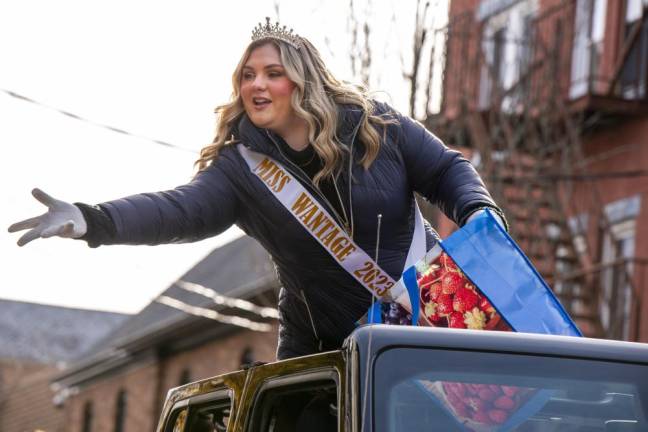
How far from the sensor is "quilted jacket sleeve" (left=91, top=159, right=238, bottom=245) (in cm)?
516

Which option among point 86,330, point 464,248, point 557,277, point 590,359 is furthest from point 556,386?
point 86,330

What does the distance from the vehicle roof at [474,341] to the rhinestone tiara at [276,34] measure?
169 centimetres

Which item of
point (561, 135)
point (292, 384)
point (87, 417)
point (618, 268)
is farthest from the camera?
point (87, 417)

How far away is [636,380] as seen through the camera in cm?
426

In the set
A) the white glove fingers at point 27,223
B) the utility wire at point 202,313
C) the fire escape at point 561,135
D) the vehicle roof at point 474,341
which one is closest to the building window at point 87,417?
the utility wire at point 202,313

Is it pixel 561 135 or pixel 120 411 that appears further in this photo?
pixel 120 411

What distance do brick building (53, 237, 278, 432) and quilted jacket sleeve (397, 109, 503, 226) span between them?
18.7 metres

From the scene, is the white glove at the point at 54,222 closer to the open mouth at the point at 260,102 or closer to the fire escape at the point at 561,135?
the open mouth at the point at 260,102

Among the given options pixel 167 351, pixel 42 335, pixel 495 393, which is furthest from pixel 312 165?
pixel 42 335

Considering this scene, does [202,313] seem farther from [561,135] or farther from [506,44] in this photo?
[561,135]

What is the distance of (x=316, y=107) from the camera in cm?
539

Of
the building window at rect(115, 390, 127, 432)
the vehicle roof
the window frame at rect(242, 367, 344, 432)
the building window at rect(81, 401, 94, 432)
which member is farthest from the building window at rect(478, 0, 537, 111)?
the building window at rect(81, 401, 94, 432)

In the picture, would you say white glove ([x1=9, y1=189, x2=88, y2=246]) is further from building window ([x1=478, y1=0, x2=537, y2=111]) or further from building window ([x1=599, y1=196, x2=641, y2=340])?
building window ([x1=478, y1=0, x2=537, y2=111])

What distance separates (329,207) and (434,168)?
41 centimetres
